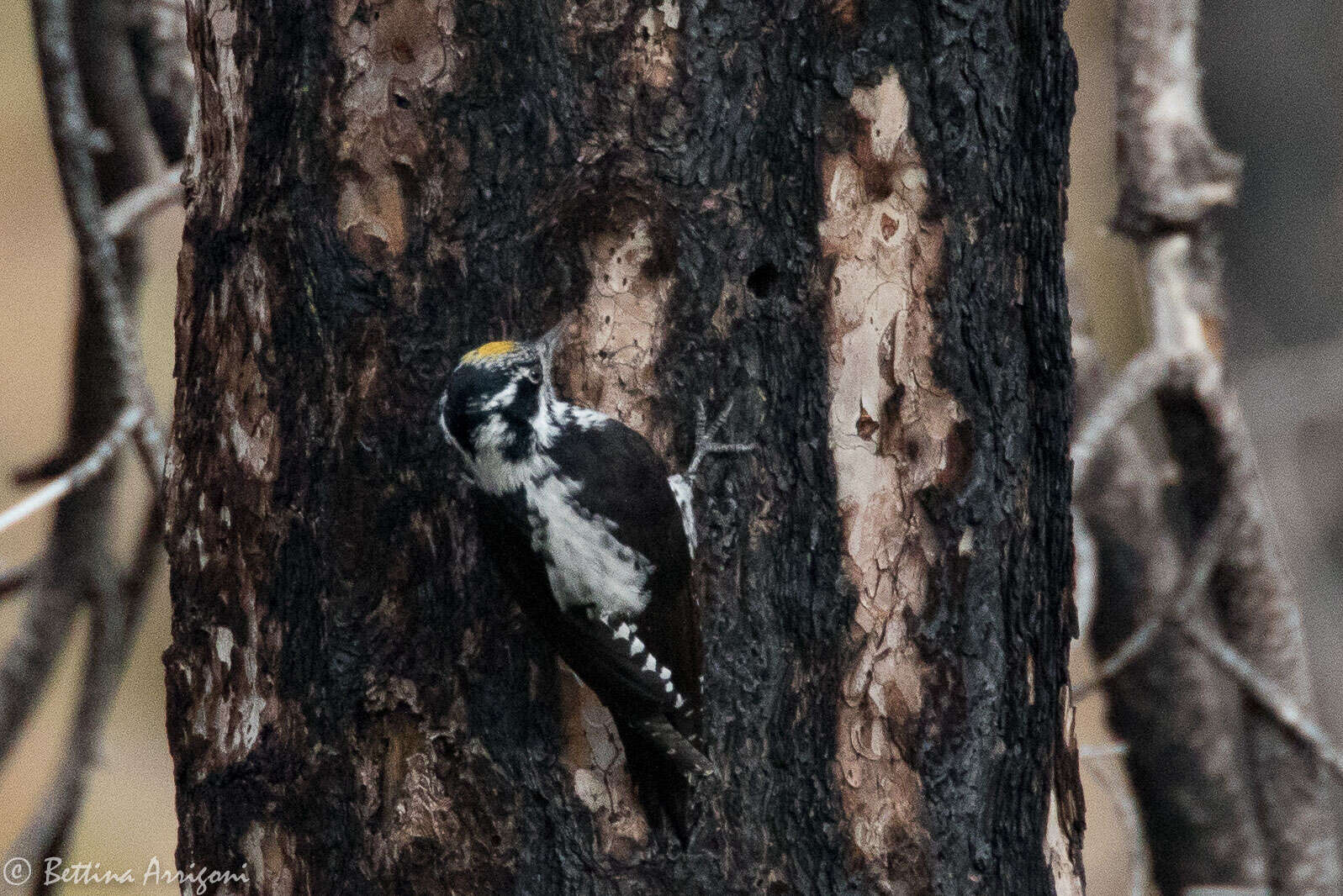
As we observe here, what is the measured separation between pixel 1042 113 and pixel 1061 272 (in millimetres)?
227

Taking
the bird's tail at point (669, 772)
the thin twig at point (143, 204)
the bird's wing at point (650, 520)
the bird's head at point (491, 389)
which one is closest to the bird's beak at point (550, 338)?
the bird's head at point (491, 389)

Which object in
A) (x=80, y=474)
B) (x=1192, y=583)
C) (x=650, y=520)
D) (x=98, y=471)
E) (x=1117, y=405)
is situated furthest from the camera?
(x=1192, y=583)

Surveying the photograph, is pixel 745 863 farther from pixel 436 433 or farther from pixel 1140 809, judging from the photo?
pixel 1140 809

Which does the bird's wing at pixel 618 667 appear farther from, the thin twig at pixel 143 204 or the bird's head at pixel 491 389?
the thin twig at pixel 143 204

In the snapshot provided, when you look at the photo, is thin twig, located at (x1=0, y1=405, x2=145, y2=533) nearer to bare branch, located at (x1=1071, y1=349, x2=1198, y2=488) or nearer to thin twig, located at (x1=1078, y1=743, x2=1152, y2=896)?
bare branch, located at (x1=1071, y1=349, x2=1198, y2=488)

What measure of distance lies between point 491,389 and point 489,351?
52mm

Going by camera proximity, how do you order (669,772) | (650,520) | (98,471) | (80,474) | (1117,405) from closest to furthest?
(669,772) → (650,520) → (80,474) → (98,471) → (1117,405)

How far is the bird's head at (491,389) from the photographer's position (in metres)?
1.61

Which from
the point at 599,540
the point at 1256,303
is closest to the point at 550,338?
the point at 599,540

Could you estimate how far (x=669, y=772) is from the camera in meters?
1.60

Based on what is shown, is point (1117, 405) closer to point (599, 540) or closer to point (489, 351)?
point (599, 540)

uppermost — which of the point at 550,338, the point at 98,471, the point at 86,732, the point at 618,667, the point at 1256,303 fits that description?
the point at 1256,303

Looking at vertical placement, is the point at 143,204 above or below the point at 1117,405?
above

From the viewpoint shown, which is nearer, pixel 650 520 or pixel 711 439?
pixel 711 439
